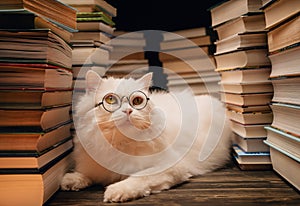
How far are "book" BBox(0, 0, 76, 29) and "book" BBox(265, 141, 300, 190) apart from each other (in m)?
0.86

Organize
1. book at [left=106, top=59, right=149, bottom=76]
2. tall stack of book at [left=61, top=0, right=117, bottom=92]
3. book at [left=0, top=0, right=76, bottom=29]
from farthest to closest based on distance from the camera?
book at [left=106, top=59, right=149, bottom=76] < tall stack of book at [left=61, top=0, right=117, bottom=92] < book at [left=0, top=0, right=76, bottom=29]

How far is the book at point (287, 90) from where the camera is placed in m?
0.89

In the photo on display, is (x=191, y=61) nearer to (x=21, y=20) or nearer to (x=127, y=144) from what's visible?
(x=127, y=144)

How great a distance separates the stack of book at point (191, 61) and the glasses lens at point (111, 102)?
0.87 m

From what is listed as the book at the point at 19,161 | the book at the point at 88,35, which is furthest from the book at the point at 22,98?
the book at the point at 88,35

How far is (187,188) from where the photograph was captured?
1009 millimetres

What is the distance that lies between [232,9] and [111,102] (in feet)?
2.23

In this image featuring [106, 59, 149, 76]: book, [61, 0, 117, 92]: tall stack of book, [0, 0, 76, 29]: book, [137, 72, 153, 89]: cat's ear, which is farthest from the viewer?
[106, 59, 149, 76]: book

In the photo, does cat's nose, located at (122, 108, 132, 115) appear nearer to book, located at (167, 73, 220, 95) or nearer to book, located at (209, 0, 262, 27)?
book, located at (209, 0, 262, 27)

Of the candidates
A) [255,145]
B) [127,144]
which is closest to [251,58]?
[255,145]

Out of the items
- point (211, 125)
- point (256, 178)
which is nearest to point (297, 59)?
point (256, 178)

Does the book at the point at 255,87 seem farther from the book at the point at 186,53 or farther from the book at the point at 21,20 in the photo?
the book at the point at 21,20

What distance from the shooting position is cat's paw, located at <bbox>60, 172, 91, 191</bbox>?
3.34 ft

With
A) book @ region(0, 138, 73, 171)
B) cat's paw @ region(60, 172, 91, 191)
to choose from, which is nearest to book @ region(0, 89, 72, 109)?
book @ region(0, 138, 73, 171)
